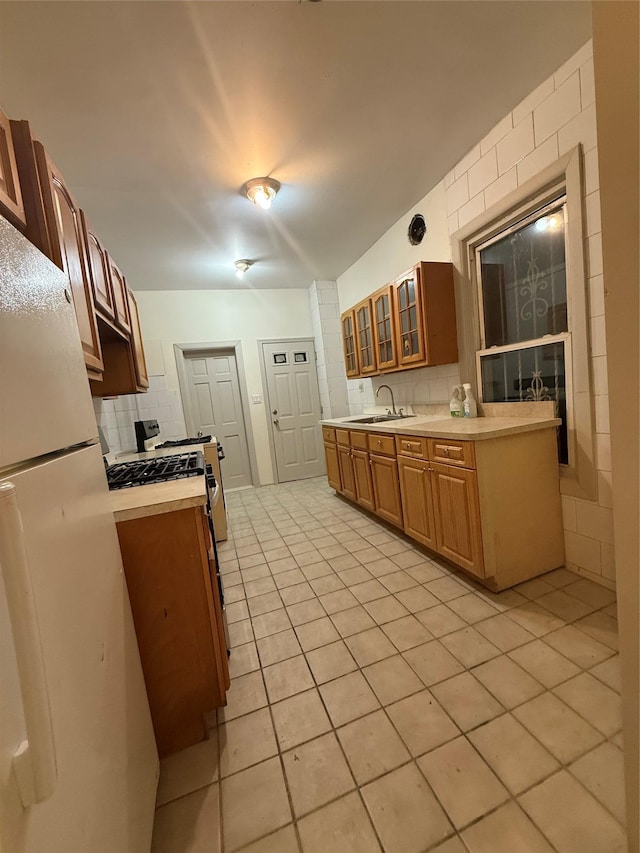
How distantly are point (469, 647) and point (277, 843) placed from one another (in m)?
1.01

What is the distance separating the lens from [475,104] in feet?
6.42

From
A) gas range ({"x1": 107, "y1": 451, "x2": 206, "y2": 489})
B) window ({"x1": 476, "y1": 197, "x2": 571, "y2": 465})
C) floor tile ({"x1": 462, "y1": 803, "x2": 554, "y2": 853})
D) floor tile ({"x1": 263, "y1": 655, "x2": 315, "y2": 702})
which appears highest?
window ({"x1": 476, "y1": 197, "x2": 571, "y2": 465})

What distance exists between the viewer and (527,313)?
2.22 m

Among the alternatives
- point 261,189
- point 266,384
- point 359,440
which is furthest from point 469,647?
point 266,384

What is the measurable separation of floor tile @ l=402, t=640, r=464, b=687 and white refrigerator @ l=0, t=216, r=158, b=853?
1045 millimetres

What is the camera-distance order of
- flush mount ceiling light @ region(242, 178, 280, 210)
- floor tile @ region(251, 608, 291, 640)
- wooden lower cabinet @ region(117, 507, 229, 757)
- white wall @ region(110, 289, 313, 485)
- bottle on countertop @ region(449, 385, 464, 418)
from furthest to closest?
white wall @ region(110, 289, 313, 485) < bottle on countertop @ region(449, 385, 464, 418) < flush mount ceiling light @ region(242, 178, 280, 210) < floor tile @ region(251, 608, 291, 640) < wooden lower cabinet @ region(117, 507, 229, 757)

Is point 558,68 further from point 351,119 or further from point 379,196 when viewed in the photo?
point 379,196

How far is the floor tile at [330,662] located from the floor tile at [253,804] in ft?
1.22

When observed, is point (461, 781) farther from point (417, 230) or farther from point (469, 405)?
point (417, 230)

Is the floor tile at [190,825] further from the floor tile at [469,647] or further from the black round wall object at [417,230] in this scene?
the black round wall object at [417,230]

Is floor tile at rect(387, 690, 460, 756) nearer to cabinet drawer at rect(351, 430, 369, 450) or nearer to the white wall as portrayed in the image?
cabinet drawer at rect(351, 430, 369, 450)

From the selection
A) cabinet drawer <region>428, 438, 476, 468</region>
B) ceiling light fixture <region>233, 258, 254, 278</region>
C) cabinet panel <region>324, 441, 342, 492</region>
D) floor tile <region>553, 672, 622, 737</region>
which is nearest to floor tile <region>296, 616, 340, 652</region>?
floor tile <region>553, 672, 622, 737</region>

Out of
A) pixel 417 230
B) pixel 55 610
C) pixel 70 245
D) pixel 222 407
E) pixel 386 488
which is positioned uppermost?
pixel 417 230

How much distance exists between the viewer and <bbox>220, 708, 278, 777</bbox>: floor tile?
4.01 ft
